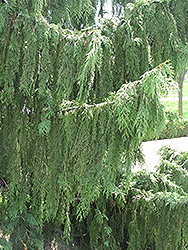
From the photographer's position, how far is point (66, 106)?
142 centimetres

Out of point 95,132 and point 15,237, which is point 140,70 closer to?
point 95,132

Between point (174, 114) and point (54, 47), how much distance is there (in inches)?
29.6

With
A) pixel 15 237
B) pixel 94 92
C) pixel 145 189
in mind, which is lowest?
pixel 15 237

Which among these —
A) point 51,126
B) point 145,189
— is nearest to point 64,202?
point 51,126

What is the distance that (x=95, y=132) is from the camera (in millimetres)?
1216

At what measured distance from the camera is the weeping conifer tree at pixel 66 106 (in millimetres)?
1152

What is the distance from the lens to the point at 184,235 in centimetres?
150

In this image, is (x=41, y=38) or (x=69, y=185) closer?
(x=41, y=38)

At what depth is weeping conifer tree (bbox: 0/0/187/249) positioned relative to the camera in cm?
115

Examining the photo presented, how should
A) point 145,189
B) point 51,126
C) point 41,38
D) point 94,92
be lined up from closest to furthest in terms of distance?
point 41,38, point 94,92, point 51,126, point 145,189

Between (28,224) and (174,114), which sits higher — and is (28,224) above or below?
below

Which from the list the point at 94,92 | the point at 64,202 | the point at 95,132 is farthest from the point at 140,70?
the point at 64,202

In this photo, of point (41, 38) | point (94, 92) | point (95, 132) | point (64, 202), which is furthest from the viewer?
point (64, 202)

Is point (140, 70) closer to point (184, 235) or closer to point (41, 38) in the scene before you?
point (41, 38)
